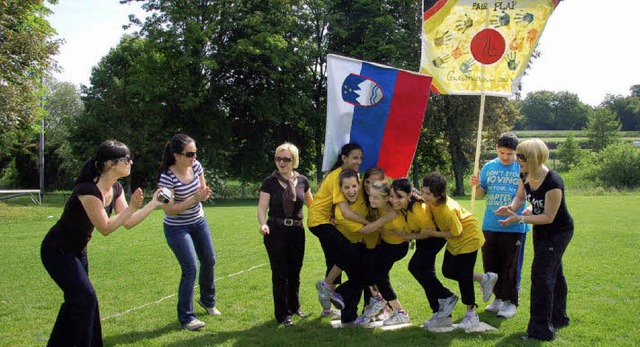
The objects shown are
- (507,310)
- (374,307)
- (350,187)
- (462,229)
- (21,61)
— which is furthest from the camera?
(21,61)

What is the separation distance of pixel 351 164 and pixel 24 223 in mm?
16534

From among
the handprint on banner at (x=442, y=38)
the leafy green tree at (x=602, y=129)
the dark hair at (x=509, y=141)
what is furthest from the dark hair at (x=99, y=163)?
the leafy green tree at (x=602, y=129)

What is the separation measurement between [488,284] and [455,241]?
0.73 meters

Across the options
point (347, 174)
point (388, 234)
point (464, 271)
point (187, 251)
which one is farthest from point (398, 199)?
point (187, 251)

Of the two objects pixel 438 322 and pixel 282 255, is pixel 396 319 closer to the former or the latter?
pixel 438 322

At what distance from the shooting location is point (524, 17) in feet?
22.6

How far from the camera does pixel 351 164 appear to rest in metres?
6.03

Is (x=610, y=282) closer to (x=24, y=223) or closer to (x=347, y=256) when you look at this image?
(x=347, y=256)

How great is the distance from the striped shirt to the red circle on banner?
3.72 m

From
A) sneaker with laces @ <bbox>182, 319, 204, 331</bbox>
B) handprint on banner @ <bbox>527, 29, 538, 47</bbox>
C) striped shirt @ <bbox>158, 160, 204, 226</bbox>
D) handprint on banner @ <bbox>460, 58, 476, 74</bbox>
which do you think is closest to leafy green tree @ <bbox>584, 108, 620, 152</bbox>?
handprint on banner @ <bbox>527, 29, 538, 47</bbox>

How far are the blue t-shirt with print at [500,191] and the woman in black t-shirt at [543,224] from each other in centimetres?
93

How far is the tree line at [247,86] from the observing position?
33.6 meters

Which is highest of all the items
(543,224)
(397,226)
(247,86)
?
(247,86)

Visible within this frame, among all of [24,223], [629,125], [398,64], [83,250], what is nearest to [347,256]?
[83,250]
